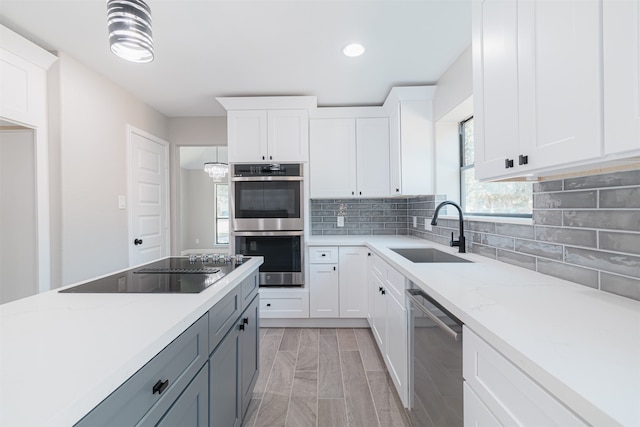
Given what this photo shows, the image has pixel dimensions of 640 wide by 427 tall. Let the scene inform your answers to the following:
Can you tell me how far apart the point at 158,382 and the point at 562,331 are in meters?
1.05

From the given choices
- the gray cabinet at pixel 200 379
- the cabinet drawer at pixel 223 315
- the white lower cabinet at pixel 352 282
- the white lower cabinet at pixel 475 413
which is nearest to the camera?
the gray cabinet at pixel 200 379

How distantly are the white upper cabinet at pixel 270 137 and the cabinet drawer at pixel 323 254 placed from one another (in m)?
0.94

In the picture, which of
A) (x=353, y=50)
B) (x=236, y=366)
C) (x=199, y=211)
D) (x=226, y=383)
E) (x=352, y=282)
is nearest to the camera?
(x=226, y=383)

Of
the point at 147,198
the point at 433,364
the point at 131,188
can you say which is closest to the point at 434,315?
the point at 433,364

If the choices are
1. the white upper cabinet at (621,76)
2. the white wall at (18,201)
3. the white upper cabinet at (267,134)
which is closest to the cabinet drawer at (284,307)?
the white upper cabinet at (267,134)

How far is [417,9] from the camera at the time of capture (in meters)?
1.69

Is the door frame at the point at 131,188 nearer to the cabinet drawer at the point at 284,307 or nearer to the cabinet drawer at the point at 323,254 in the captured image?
the cabinet drawer at the point at 284,307

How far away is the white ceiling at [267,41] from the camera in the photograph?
5.52ft

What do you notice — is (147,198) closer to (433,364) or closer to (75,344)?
(75,344)

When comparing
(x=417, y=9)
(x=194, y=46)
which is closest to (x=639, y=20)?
(x=417, y=9)

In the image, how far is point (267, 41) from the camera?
200cm

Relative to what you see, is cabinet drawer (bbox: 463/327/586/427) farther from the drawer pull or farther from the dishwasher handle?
the drawer pull


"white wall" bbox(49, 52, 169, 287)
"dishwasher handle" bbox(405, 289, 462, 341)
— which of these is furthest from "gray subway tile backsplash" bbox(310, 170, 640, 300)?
"white wall" bbox(49, 52, 169, 287)

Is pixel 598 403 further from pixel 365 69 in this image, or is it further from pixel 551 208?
pixel 365 69
